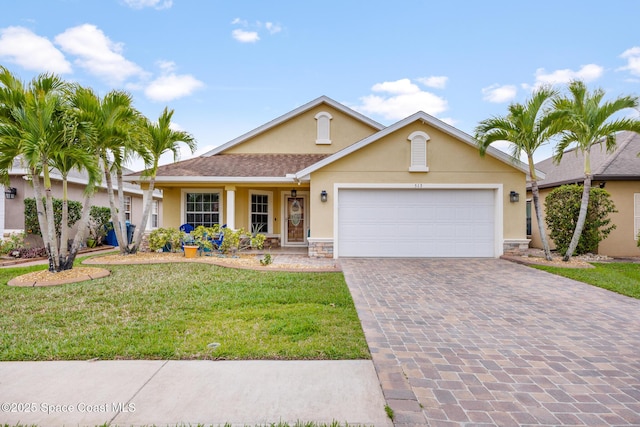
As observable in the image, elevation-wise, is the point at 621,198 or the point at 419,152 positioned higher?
the point at 419,152

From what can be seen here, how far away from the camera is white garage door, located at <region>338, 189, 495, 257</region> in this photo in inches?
420

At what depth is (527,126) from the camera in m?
9.03

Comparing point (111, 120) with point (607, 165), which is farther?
point (607, 165)

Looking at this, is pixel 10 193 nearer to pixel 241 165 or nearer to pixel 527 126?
pixel 241 165

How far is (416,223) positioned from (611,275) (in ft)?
16.3

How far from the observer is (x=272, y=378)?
3.00 m

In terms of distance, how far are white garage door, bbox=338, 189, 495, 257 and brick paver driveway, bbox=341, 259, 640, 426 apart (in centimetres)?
373

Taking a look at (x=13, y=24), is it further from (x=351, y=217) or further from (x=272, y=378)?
(x=272, y=378)

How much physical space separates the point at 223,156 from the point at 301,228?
478 centimetres

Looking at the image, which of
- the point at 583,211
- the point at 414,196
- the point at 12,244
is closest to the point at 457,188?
the point at 414,196

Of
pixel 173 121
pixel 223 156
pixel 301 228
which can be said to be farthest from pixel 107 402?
pixel 223 156

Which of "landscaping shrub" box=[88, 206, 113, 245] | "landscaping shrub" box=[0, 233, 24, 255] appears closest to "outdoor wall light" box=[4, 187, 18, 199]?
"landscaping shrub" box=[0, 233, 24, 255]

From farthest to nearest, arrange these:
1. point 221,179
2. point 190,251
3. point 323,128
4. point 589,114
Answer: point 323,128, point 221,179, point 190,251, point 589,114

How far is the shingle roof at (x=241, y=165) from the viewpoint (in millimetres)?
11680
